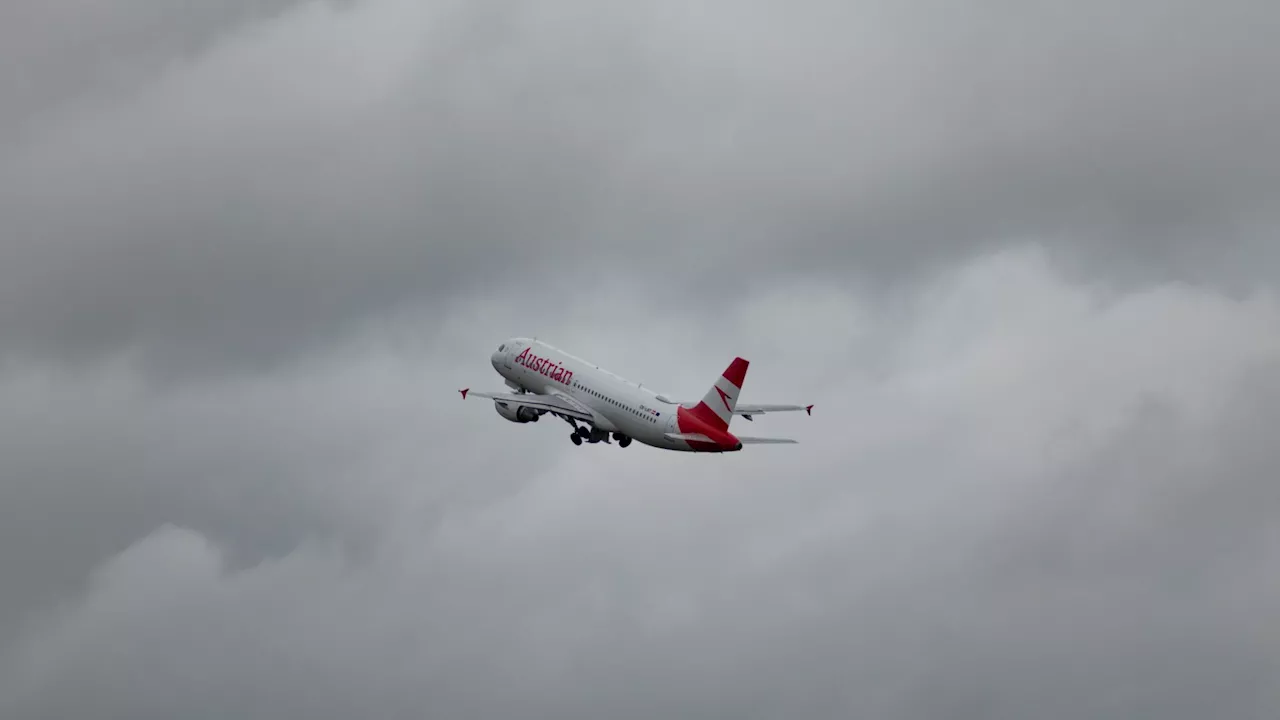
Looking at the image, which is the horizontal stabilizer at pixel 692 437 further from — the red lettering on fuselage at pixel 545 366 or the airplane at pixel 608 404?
the red lettering on fuselage at pixel 545 366

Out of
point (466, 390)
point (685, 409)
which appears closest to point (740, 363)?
point (685, 409)

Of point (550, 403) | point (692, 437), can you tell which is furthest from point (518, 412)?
point (692, 437)

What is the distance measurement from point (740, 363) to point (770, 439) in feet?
24.9

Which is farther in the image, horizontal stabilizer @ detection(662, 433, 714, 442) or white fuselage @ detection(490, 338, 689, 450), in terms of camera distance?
white fuselage @ detection(490, 338, 689, 450)

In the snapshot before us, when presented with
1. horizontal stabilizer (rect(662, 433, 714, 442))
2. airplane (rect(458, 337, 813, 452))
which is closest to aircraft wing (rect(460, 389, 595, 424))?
airplane (rect(458, 337, 813, 452))

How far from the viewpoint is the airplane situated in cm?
15038

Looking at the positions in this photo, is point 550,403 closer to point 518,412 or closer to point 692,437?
point 518,412

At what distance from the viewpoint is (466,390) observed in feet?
530

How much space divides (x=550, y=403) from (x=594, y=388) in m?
4.70

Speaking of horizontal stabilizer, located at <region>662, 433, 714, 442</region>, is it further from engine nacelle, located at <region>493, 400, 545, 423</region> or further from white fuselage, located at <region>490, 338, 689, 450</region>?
engine nacelle, located at <region>493, 400, 545, 423</region>

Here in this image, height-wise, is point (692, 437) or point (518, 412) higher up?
point (518, 412)

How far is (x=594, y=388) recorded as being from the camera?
16012cm

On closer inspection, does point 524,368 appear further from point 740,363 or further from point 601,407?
point 740,363

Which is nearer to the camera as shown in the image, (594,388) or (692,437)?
(692,437)
